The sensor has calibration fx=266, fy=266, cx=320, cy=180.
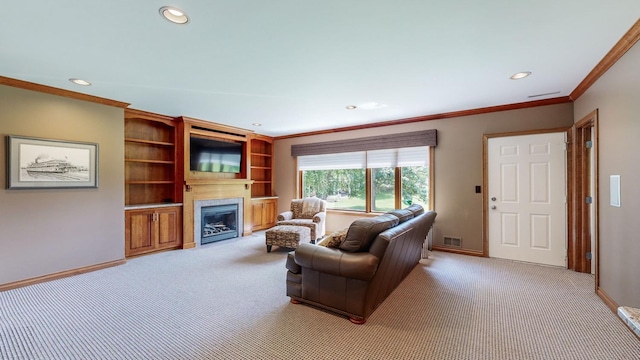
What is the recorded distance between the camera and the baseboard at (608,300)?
248 cm

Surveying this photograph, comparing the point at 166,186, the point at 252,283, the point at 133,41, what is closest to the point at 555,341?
the point at 252,283

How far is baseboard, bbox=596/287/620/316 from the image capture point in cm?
248

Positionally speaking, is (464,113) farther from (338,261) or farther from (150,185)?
(150,185)

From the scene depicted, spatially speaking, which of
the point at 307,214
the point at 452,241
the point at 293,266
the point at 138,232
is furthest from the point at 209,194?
the point at 452,241

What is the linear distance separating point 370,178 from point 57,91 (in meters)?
5.03

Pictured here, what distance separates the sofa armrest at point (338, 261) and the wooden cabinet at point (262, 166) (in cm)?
441

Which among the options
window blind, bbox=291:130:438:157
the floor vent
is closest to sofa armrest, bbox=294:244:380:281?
the floor vent

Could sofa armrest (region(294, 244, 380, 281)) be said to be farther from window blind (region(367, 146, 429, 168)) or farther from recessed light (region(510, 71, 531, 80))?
window blind (region(367, 146, 429, 168))

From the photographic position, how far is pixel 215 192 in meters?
5.34

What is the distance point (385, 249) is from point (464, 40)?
189 cm

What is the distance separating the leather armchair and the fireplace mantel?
3.44 feet

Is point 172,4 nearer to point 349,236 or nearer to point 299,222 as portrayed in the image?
point 349,236

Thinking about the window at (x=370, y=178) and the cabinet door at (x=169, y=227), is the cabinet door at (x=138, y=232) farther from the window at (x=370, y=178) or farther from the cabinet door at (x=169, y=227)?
the window at (x=370, y=178)

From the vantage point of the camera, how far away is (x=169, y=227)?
4.70 metres
